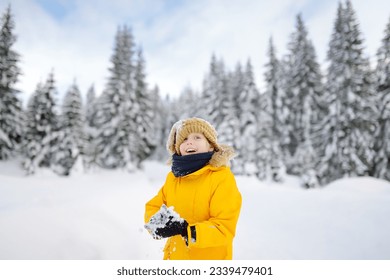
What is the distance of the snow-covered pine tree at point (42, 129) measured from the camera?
71.5 ft

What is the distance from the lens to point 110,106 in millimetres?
25281

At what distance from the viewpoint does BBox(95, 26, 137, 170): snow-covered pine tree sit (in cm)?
2503

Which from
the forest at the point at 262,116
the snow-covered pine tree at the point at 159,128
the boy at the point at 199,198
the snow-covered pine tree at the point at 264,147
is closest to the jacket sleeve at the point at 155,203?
the boy at the point at 199,198

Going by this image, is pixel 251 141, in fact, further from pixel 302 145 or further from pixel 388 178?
pixel 388 178

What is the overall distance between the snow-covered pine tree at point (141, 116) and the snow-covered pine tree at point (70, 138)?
5425 millimetres

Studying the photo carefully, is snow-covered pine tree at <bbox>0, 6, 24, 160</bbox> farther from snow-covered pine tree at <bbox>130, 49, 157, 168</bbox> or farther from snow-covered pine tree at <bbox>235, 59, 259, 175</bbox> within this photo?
snow-covered pine tree at <bbox>235, 59, 259, 175</bbox>

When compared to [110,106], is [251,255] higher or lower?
lower

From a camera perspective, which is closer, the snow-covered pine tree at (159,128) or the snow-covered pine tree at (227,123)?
the snow-covered pine tree at (227,123)

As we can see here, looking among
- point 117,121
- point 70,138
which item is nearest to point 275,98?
point 117,121

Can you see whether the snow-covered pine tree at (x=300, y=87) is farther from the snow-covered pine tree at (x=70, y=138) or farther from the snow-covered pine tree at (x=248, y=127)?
the snow-covered pine tree at (x=70, y=138)

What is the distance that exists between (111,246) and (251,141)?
2437cm

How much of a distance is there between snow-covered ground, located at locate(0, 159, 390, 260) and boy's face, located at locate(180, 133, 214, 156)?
6.58ft
